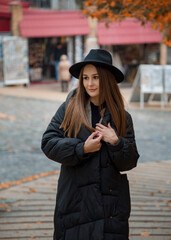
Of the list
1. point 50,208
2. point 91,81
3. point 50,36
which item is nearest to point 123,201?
point 91,81

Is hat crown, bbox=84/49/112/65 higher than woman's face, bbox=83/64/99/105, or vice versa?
hat crown, bbox=84/49/112/65

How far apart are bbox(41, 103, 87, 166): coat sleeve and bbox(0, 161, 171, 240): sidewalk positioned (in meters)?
1.79

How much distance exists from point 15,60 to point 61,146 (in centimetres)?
1952

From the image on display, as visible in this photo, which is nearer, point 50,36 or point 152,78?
point 152,78

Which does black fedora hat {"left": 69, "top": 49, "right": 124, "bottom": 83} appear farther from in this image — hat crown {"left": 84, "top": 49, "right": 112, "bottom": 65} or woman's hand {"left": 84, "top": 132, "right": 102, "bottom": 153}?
woman's hand {"left": 84, "top": 132, "right": 102, "bottom": 153}

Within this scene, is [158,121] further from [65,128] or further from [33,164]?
[65,128]

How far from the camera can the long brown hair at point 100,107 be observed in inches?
118

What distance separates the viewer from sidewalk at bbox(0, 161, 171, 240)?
468cm

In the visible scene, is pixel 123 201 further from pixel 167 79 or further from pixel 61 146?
pixel 167 79

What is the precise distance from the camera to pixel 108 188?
2.99 meters

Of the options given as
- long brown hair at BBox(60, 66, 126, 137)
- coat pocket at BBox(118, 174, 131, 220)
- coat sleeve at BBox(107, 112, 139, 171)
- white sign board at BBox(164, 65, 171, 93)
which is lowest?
white sign board at BBox(164, 65, 171, 93)

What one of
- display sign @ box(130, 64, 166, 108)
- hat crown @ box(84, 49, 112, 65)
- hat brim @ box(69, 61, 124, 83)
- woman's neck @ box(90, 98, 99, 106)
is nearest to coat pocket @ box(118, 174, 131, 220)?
woman's neck @ box(90, 98, 99, 106)

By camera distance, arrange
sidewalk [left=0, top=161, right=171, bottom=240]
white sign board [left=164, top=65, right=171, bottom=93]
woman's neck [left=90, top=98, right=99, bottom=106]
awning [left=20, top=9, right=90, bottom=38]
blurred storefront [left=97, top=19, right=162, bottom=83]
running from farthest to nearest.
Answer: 1. blurred storefront [left=97, top=19, right=162, bottom=83]
2. awning [left=20, top=9, right=90, bottom=38]
3. white sign board [left=164, top=65, right=171, bottom=93]
4. sidewalk [left=0, top=161, right=171, bottom=240]
5. woman's neck [left=90, top=98, right=99, bottom=106]

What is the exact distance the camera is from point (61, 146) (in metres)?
2.96
